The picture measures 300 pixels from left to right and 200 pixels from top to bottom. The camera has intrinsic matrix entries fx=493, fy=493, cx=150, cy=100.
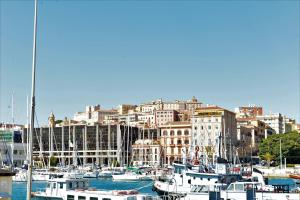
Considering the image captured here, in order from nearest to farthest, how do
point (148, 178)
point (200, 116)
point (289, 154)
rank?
point (148, 178) < point (289, 154) < point (200, 116)

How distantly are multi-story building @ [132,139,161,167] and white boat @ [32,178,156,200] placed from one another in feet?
322

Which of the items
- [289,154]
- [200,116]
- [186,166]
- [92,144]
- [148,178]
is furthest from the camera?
[92,144]

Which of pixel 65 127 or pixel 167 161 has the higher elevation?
pixel 65 127

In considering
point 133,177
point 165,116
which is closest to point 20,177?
point 133,177

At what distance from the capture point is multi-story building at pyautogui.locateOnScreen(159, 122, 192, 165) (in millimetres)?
140750

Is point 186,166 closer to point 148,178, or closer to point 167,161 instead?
point 148,178

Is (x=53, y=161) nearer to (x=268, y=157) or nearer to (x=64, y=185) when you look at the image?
(x=268, y=157)

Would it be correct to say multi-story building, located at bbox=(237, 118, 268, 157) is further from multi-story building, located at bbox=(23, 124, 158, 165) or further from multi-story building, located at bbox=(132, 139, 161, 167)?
multi-story building, located at bbox=(23, 124, 158, 165)

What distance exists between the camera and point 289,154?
412 feet

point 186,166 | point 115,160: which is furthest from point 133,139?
point 186,166

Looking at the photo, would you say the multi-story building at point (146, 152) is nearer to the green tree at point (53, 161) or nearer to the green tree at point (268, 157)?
the green tree at point (53, 161)

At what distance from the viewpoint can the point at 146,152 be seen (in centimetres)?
14275

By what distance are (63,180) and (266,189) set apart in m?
15.6

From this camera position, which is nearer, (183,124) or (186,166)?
(186,166)
